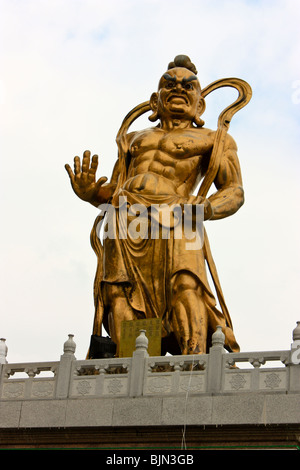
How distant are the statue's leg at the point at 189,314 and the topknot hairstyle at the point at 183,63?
323 centimetres

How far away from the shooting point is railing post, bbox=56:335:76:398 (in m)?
10.1

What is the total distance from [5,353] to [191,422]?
8.07 ft

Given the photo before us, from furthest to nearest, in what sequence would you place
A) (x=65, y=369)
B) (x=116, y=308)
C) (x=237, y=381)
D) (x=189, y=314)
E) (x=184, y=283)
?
(x=116, y=308) → (x=184, y=283) → (x=189, y=314) → (x=65, y=369) → (x=237, y=381)

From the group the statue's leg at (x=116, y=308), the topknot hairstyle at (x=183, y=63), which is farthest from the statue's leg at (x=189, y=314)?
the topknot hairstyle at (x=183, y=63)

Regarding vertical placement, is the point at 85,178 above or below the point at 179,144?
below

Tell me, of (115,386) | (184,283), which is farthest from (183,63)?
(115,386)

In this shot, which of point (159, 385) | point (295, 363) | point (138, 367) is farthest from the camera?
point (138, 367)

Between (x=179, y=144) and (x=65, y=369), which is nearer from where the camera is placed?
(x=65, y=369)

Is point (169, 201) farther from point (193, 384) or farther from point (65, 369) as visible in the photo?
point (193, 384)

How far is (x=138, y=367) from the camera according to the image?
32.6 ft

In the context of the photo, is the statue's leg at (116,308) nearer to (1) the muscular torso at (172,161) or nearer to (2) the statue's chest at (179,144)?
(1) the muscular torso at (172,161)

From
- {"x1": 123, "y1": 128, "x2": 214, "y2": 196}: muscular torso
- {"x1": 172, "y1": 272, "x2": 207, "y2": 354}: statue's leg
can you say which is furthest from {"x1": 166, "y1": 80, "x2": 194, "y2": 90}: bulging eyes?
{"x1": 172, "y1": 272, "x2": 207, "y2": 354}: statue's leg

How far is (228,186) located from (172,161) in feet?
2.67
